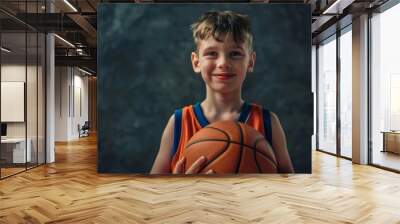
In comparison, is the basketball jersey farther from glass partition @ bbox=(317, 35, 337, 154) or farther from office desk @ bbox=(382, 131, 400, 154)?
glass partition @ bbox=(317, 35, 337, 154)

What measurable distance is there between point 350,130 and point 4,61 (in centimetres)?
713

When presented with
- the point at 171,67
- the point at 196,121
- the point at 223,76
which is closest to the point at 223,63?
the point at 223,76

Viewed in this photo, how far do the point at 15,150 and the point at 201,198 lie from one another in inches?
167

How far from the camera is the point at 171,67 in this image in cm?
594

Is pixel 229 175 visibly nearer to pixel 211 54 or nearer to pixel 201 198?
pixel 201 198

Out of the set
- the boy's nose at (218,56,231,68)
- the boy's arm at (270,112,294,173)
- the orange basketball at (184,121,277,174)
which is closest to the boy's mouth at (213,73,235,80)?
the boy's nose at (218,56,231,68)

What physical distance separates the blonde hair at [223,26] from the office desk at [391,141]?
3471 millimetres

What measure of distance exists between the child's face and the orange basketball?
0.59 metres

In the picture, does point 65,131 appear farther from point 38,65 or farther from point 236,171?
point 236,171

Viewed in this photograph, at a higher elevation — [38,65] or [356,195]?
[38,65]

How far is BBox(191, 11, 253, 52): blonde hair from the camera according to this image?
5852 millimetres

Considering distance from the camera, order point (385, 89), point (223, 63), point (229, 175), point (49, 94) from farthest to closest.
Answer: point (49, 94) < point (385, 89) < point (229, 175) < point (223, 63)

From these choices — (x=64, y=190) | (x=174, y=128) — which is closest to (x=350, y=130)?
(x=174, y=128)

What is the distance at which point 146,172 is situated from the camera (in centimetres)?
604
